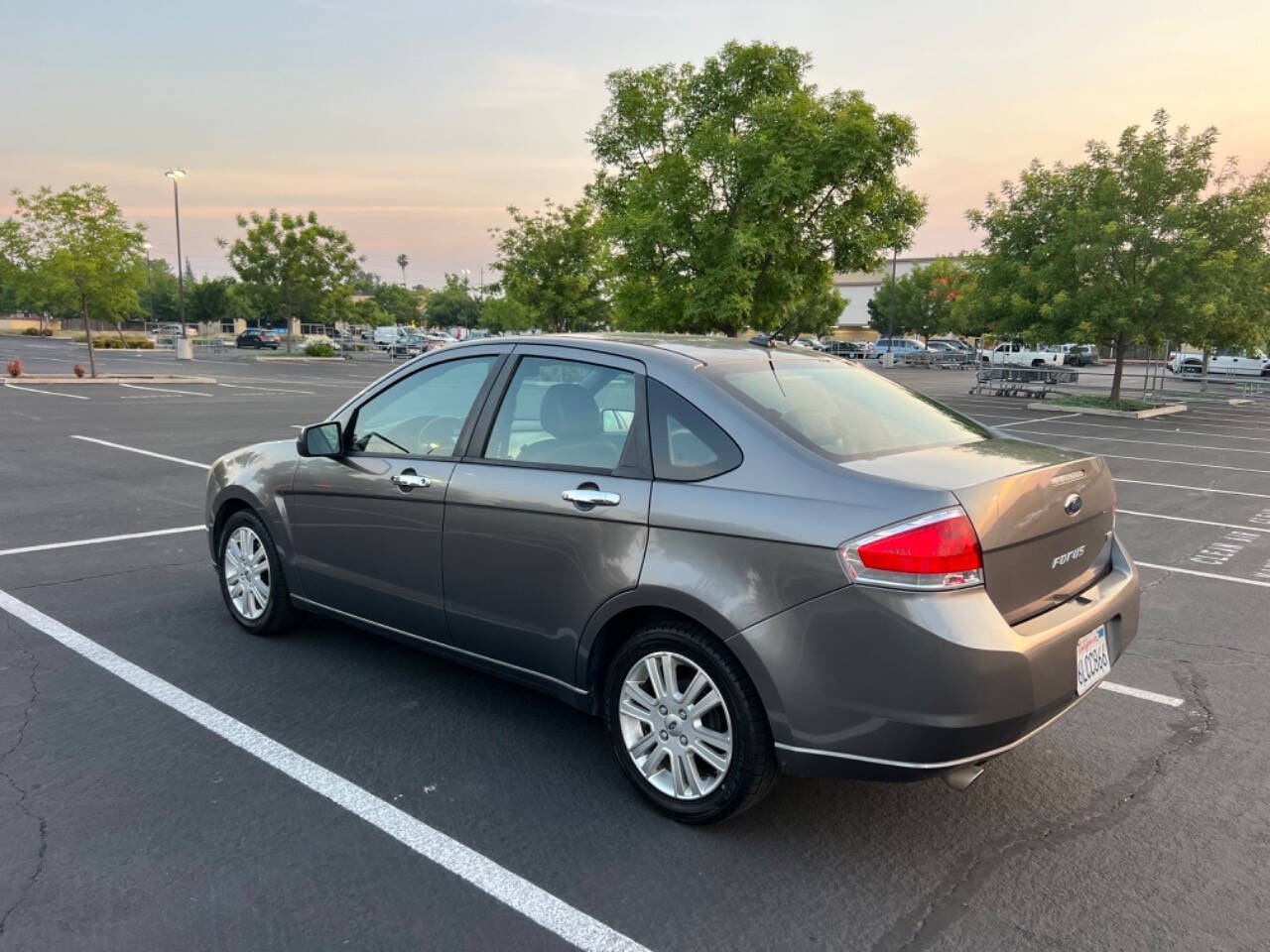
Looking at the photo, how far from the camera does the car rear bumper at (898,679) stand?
257 centimetres

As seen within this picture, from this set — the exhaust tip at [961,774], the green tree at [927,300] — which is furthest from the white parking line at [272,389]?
the green tree at [927,300]

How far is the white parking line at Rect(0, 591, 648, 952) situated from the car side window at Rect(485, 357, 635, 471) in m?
1.40

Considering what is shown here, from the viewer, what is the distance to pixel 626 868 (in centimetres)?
284

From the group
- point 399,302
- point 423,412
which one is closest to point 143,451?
point 423,412

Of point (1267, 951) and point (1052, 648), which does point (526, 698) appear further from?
point (1267, 951)

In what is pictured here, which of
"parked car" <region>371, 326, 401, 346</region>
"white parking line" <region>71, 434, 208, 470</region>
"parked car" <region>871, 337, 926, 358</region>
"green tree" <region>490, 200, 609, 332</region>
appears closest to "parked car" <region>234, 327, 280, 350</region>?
"parked car" <region>371, 326, 401, 346</region>

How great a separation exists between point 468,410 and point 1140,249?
23.2 metres

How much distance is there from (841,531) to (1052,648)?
81 centimetres

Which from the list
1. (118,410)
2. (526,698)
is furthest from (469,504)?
(118,410)

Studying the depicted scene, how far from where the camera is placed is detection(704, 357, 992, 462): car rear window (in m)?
3.13

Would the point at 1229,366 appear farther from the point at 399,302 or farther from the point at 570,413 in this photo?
the point at 399,302

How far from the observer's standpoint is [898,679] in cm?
259

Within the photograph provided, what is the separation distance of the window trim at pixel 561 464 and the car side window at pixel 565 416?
0.05ft

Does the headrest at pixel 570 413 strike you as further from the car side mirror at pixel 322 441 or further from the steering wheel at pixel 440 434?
the car side mirror at pixel 322 441
